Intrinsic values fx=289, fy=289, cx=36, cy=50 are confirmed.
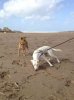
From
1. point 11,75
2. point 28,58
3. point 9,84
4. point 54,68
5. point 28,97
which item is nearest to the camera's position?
point 28,97

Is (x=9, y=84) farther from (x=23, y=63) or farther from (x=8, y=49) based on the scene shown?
(x=8, y=49)

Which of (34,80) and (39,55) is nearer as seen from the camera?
(34,80)

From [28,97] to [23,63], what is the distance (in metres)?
2.48

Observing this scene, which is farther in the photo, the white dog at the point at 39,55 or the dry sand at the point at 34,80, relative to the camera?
the white dog at the point at 39,55

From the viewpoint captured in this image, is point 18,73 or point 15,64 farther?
point 15,64

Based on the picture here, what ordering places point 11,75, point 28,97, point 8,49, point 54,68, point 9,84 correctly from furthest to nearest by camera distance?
point 8,49, point 54,68, point 11,75, point 9,84, point 28,97

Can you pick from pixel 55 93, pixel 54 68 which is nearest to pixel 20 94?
pixel 55 93

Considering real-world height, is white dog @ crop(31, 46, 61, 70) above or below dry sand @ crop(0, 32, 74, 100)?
above

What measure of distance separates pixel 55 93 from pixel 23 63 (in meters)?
2.44

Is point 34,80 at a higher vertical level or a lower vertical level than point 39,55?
lower

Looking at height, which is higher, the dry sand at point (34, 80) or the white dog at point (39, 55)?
the white dog at point (39, 55)

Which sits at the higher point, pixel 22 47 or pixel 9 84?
pixel 22 47

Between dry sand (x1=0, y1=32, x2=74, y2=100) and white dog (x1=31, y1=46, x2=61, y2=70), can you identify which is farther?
white dog (x1=31, y1=46, x2=61, y2=70)

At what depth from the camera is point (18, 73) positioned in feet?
30.4
